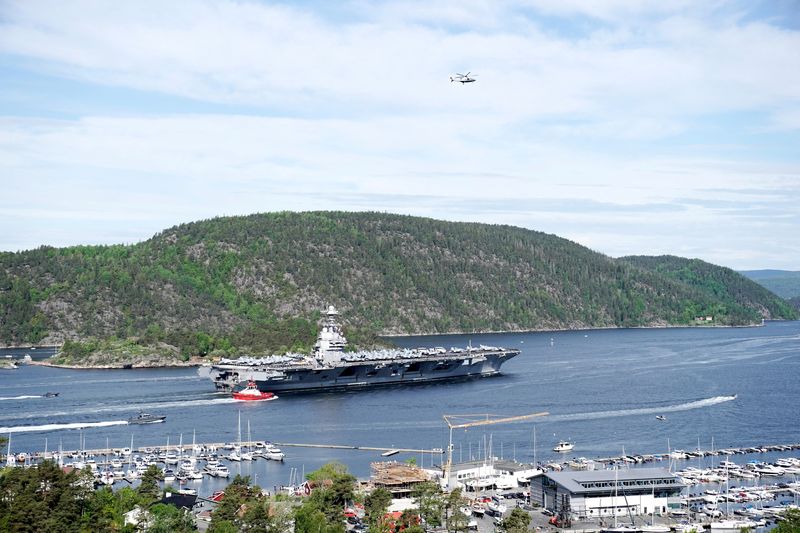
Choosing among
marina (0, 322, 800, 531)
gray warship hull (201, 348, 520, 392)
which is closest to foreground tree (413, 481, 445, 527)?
marina (0, 322, 800, 531)

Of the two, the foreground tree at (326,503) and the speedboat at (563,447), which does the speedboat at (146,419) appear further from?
the speedboat at (563,447)

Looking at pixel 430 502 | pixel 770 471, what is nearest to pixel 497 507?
pixel 430 502

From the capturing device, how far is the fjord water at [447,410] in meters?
85.2

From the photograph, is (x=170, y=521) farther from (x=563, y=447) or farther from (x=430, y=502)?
(x=563, y=447)

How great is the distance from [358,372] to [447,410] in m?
25.3

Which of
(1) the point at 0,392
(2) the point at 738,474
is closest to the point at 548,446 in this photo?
(2) the point at 738,474

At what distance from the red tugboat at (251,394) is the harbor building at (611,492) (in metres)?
55.9

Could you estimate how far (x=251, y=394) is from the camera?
11300 centimetres

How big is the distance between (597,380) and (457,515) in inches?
2983

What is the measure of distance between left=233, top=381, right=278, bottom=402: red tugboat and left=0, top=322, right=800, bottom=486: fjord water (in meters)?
1.52

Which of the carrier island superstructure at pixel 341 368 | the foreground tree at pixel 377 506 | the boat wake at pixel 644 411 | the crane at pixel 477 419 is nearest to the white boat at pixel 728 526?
the foreground tree at pixel 377 506

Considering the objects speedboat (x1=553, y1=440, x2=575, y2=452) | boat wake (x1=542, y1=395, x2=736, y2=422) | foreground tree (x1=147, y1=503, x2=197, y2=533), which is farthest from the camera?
boat wake (x1=542, y1=395, x2=736, y2=422)

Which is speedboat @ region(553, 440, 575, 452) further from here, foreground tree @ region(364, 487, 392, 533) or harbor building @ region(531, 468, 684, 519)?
foreground tree @ region(364, 487, 392, 533)

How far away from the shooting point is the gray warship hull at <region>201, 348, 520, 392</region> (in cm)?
11856
